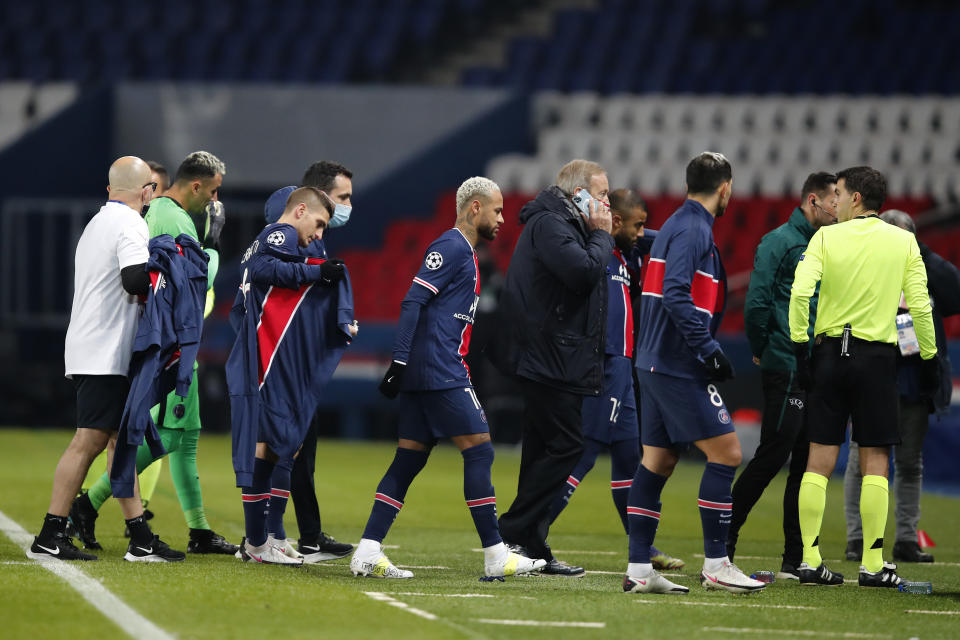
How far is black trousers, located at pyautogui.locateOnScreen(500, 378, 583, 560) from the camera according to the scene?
6.98 metres

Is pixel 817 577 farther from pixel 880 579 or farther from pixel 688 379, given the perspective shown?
pixel 688 379

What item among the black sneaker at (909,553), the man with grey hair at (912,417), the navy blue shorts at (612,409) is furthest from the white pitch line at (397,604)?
the black sneaker at (909,553)

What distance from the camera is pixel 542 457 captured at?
23.5ft

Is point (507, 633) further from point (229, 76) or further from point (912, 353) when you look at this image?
point (229, 76)

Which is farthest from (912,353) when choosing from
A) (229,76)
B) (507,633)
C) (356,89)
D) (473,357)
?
Result: (229,76)

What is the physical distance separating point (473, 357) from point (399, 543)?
8.58 meters

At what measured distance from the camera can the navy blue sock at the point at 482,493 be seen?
264 inches

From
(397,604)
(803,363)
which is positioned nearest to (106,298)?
(397,604)

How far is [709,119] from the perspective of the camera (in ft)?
68.5

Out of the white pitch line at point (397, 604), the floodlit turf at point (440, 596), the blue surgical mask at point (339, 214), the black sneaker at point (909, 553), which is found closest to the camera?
the floodlit turf at point (440, 596)

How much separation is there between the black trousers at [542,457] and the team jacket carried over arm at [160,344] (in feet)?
5.63

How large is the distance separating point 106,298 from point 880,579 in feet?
13.4

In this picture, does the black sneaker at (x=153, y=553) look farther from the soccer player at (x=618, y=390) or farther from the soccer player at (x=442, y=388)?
the soccer player at (x=618, y=390)

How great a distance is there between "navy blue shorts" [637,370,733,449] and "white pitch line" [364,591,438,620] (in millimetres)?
1529
